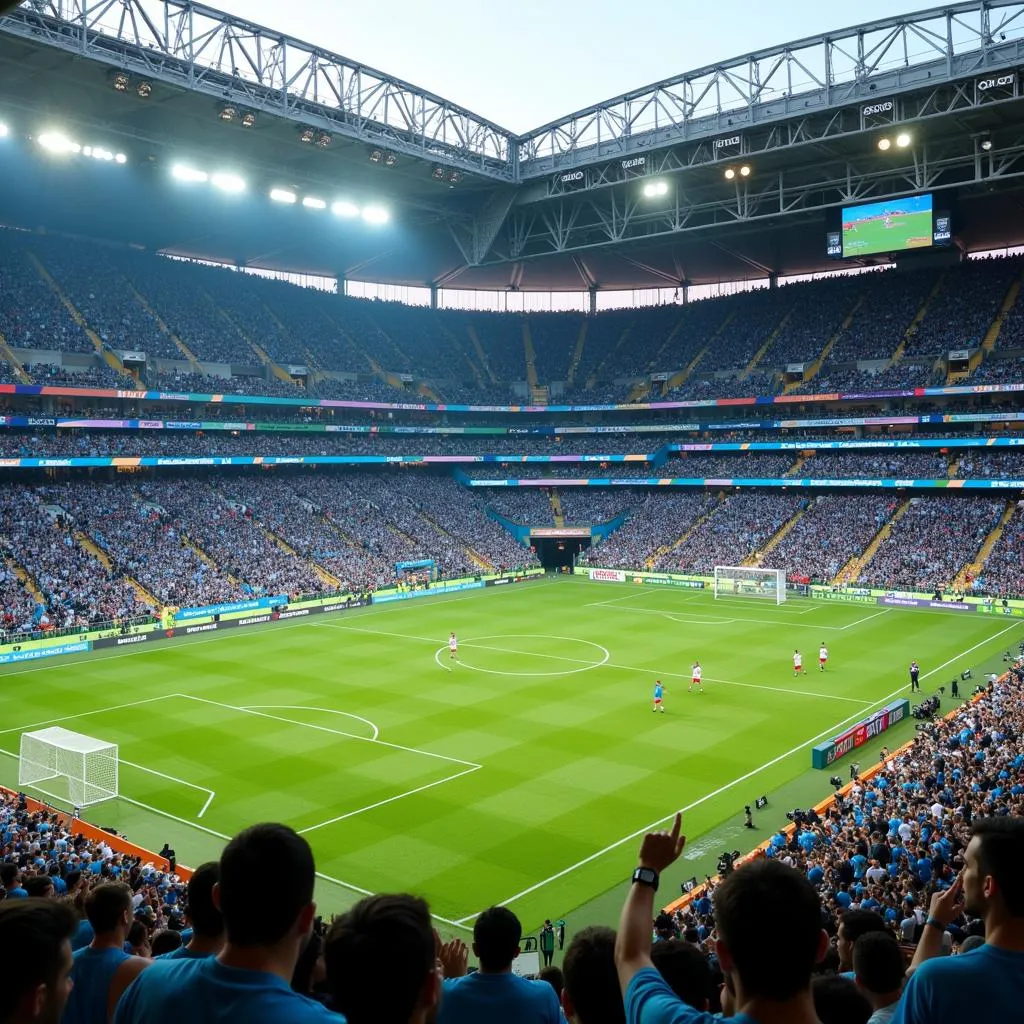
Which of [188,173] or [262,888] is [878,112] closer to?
[188,173]

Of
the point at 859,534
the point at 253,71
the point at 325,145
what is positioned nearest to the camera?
the point at 253,71

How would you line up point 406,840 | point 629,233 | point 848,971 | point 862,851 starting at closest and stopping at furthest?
point 848,971 < point 862,851 < point 406,840 < point 629,233

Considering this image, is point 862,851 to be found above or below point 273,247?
below

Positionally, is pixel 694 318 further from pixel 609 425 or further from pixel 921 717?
pixel 921 717

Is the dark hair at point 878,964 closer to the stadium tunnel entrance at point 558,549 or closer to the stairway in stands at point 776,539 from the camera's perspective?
the stairway in stands at point 776,539

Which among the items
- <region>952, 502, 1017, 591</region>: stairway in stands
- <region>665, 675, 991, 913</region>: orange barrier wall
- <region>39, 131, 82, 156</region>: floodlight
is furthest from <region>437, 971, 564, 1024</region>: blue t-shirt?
<region>952, 502, 1017, 591</region>: stairway in stands

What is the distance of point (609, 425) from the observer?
80.6 metres

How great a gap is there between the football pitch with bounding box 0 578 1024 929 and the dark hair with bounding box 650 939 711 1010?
15408 millimetres

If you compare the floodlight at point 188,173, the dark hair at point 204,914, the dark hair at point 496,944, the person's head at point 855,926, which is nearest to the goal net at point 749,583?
the floodlight at point 188,173

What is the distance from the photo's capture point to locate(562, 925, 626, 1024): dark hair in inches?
150

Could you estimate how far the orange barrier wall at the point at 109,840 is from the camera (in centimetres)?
2009

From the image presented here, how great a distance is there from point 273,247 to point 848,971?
72.7 metres

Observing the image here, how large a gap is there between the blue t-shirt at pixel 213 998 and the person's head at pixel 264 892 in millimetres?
124

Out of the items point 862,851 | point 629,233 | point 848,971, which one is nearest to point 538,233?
point 629,233
